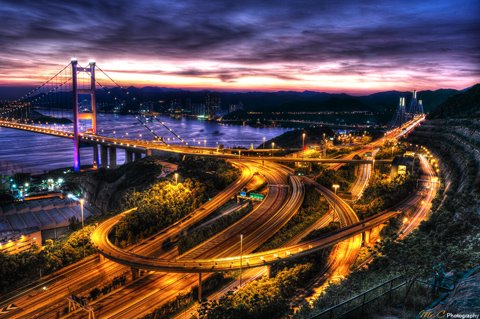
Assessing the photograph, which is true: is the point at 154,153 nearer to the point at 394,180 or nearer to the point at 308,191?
the point at 308,191

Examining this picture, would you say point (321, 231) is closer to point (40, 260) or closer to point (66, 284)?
point (66, 284)

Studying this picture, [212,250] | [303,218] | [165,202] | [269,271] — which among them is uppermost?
[165,202]

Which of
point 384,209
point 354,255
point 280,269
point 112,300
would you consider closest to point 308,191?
point 384,209

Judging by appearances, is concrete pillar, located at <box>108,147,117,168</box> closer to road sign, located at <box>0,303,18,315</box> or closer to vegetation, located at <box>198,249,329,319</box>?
road sign, located at <box>0,303,18,315</box>

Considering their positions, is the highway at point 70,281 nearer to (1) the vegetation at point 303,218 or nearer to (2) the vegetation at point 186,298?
(2) the vegetation at point 186,298

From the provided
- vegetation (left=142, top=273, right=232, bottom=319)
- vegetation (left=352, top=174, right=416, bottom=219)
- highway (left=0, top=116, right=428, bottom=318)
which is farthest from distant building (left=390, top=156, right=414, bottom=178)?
vegetation (left=142, top=273, right=232, bottom=319)

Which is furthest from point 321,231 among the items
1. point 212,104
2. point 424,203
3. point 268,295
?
point 212,104

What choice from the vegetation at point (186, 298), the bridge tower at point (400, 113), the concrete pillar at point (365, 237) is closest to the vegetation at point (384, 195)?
the concrete pillar at point (365, 237)
